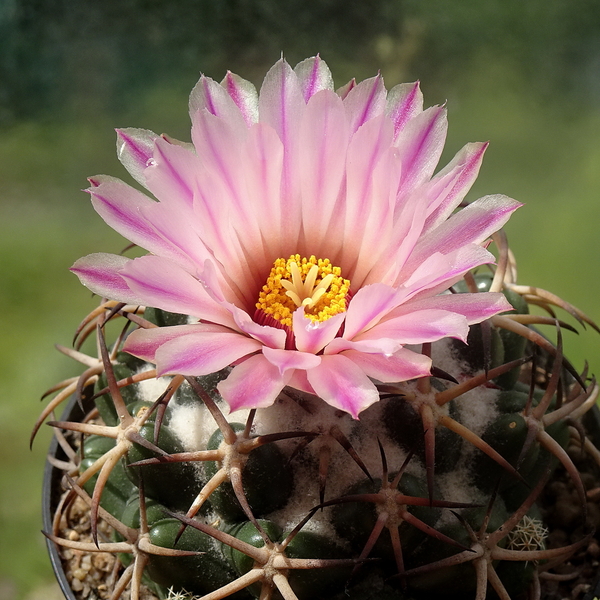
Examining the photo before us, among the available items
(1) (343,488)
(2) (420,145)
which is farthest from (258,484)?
(2) (420,145)

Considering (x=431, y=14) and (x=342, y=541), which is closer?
(x=342, y=541)

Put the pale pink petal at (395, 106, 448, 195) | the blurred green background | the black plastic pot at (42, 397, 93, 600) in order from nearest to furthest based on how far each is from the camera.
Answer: the pale pink petal at (395, 106, 448, 195) → the black plastic pot at (42, 397, 93, 600) → the blurred green background

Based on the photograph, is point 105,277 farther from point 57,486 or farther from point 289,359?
point 57,486

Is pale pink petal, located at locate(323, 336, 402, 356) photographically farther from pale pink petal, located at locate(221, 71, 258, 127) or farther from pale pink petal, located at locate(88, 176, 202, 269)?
pale pink petal, located at locate(221, 71, 258, 127)

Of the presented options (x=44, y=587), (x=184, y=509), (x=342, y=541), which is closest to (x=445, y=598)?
(x=342, y=541)

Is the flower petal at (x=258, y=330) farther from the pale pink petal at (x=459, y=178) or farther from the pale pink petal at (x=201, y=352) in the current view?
the pale pink petal at (x=459, y=178)

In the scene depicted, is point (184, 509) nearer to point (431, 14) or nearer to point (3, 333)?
point (3, 333)

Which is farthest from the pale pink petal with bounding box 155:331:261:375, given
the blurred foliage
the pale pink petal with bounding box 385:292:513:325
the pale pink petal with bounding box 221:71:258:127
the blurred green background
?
the blurred foliage

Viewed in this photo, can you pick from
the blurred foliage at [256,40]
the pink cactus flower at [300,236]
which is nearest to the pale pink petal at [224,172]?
the pink cactus flower at [300,236]
